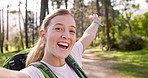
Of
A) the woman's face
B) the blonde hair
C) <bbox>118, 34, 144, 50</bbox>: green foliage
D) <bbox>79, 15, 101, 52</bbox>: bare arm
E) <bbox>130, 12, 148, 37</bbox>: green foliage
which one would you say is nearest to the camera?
the woman's face

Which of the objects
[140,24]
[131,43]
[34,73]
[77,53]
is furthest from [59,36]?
[140,24]

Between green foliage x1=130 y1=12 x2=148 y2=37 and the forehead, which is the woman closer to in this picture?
the forehead

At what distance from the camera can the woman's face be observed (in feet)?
4.13

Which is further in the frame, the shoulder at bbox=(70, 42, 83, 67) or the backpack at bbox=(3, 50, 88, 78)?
the shoulder at bbox=(70, 42, 83, 67)

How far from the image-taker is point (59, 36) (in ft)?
4.14

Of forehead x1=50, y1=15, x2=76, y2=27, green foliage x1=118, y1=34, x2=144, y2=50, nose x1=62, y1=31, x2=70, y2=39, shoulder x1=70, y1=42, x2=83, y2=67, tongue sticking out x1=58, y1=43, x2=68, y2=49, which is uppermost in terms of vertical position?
forehead x1=50, y1=15, x2=76, y2=27

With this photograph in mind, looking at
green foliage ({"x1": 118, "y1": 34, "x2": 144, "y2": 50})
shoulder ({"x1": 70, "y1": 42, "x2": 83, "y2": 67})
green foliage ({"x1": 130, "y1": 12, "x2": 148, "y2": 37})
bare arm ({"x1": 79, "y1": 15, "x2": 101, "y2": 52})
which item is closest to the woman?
shoulder ({"x1": 70, "y1": 42, "x2": 83, "y2": 67})

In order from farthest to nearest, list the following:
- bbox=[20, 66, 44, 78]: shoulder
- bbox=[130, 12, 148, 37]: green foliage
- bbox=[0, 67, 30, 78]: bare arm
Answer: bbox=[130, 12, 148, 37]: green foliage → bbox=[20, 66, 44, 78]: shoulder → bbox=[0, 67, 30, 78]: bare arm

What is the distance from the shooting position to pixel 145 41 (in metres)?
17.7

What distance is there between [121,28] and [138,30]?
4.04 metres

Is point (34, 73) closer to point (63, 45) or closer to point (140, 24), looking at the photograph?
point (63, 45)

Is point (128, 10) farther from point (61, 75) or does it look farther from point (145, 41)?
point (61, 75)

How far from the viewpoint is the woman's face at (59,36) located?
1260 millimetres

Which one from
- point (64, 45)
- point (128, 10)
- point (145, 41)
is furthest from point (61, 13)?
point (128, 10)
